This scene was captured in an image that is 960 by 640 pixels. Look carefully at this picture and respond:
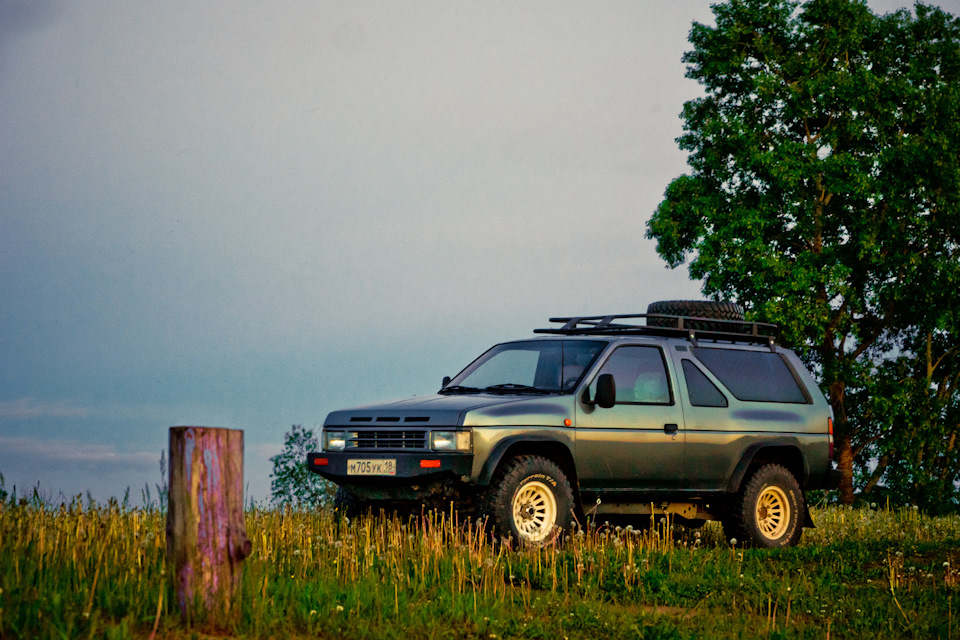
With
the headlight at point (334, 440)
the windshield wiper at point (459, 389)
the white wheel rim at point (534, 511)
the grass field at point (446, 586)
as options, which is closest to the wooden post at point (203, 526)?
the grass field at point (446, 586)

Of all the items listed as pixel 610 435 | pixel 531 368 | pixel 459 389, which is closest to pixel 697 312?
pixel 531 368

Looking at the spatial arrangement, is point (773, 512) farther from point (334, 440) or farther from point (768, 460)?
point (334, 440)

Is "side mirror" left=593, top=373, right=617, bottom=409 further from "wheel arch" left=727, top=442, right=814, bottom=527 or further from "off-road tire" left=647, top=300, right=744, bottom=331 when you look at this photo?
"off-road tire" left=647, top=300, right=744, bottom=331

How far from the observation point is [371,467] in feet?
32.6

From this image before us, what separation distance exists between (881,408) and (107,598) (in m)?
23.7

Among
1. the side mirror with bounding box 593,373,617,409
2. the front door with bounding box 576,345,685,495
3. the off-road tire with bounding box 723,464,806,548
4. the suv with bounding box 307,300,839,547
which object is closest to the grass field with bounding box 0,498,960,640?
the suv with bounding box 307,300,839,547

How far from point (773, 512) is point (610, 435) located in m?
3.03

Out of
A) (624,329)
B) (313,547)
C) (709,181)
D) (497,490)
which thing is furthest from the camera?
(709,181)

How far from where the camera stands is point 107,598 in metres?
5.98

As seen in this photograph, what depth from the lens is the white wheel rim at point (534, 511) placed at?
9.81m

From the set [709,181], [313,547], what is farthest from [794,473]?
[709,181]

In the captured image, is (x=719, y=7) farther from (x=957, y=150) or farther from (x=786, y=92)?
(x=957, y=150)

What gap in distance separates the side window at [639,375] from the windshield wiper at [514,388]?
713mm

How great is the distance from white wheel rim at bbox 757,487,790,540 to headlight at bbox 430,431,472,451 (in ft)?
14.5
